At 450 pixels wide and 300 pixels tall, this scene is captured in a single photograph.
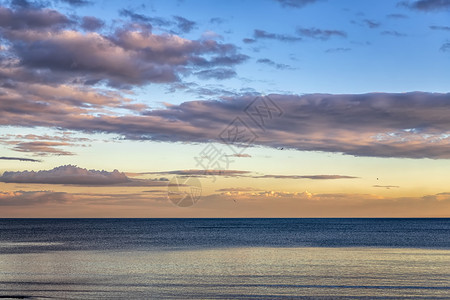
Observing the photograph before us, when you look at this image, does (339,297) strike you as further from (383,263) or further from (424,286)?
(383,263)

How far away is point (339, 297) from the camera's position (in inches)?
1570

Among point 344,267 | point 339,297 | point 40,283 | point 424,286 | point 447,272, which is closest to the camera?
point 339,297

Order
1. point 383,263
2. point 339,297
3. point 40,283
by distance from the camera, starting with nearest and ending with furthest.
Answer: point 339,297
point 40,283
point 383,263

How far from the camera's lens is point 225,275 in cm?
5209

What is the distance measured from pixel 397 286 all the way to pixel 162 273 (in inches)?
930

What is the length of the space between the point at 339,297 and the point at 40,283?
27591mm

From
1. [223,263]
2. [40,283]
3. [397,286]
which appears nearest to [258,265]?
[223,263]

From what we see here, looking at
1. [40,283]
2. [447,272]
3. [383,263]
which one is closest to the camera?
[40,283]

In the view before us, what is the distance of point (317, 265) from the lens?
60594 millimetres

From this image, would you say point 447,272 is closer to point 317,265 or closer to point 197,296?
point 317,265

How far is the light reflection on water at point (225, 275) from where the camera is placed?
41.8 meters

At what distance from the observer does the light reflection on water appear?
4184 cm

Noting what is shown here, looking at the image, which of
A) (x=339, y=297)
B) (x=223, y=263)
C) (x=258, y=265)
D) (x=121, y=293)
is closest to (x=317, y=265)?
(x=258, y=265)

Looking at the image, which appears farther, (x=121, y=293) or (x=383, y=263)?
(x=383, y=263)
